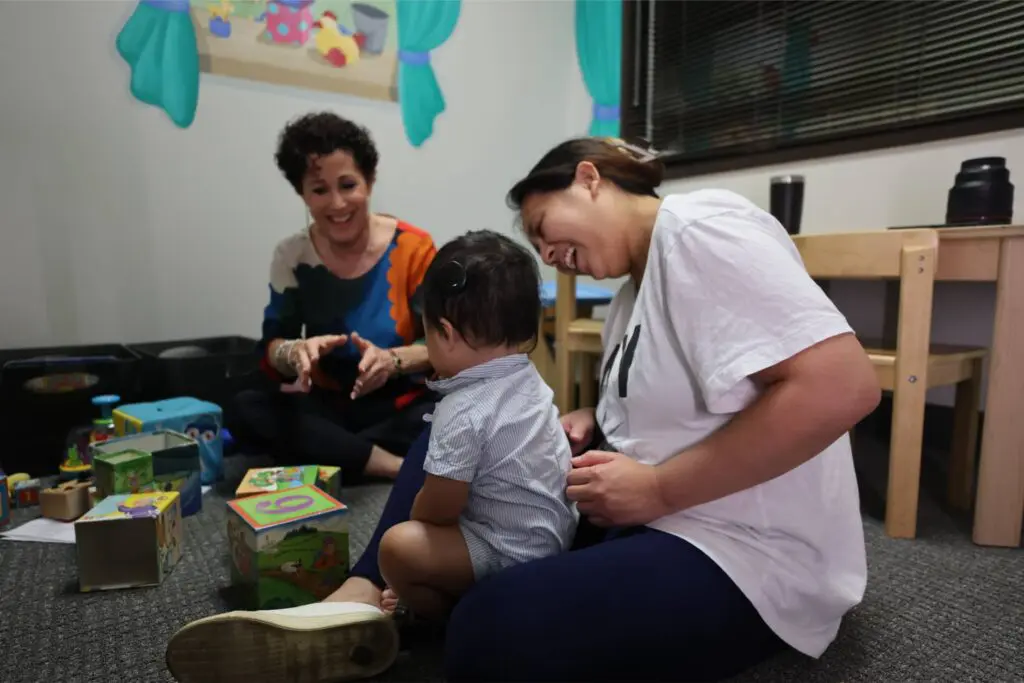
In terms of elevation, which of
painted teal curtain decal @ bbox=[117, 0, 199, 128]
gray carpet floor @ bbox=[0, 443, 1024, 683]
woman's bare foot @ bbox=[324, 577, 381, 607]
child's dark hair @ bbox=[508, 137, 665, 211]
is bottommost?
gray carpet floor @ bbox=[0, 443, 1024, 683]

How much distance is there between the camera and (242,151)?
1952mm

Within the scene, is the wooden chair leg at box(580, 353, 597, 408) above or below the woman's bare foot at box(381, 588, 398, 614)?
above

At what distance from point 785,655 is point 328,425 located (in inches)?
40.0

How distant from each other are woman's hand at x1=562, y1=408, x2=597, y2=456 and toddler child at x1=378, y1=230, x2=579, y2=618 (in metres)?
0.14

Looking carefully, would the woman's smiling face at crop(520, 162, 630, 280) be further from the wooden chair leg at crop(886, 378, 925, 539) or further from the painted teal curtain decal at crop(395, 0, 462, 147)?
the painted teal curtain decal at crop(395, 0, 462, 147)

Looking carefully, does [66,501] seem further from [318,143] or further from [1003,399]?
[1003,399]

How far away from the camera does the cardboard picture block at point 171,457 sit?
1.24 metres

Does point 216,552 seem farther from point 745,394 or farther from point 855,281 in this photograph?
point 855,281

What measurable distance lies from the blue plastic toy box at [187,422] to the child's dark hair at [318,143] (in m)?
0.56

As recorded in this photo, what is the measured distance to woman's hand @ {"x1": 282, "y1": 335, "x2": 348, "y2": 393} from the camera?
1319 millimetres

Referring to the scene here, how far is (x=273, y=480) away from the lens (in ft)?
3.74

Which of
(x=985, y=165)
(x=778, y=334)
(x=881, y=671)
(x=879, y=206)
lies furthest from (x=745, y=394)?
(x=879, y=206)

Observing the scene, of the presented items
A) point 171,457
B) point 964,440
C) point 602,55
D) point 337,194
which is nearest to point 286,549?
point 171,457

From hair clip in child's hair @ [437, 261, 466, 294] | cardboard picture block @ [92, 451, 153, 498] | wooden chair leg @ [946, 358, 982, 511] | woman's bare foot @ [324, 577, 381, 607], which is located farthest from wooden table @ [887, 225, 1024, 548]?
cardboard picture block @ [92, 451, 153, 498]
